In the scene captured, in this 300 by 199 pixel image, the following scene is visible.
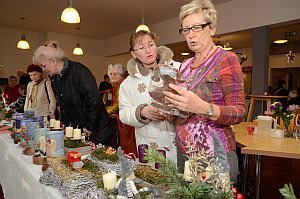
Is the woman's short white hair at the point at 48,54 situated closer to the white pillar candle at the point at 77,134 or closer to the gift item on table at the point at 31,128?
the gift item on table at the point at 31,128

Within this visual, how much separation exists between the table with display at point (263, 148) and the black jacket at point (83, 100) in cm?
110

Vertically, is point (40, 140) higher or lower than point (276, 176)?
higher

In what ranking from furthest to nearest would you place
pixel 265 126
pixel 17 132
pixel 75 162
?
pixel 265 126 < pixel 17 132 < pixel 75 162

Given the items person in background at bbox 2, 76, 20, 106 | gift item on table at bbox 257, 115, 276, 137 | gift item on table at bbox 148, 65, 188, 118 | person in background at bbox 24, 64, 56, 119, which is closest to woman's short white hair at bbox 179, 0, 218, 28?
gift item on table at bbox 148, 65, 188, 118

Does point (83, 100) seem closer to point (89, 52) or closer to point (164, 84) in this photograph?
point (164, 84)

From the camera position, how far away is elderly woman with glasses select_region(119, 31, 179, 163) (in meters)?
1.40

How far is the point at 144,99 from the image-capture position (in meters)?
1.53

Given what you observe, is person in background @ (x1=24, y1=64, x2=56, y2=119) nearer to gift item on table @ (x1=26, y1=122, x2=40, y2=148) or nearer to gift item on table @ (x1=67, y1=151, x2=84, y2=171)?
gift item on table @ (x1=26, y1=122, x2=40, y2=148)

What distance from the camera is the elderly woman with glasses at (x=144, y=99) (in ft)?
4.60

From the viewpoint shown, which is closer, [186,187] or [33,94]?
[186,187]

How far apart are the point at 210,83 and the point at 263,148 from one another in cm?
110

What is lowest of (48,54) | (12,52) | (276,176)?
(276,176)

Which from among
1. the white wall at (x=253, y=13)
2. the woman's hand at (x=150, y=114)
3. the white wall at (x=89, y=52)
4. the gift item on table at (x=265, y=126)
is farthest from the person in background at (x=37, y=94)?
the white wall at (x=89, y=52)

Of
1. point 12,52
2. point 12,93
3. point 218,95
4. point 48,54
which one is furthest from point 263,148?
point 12,52
